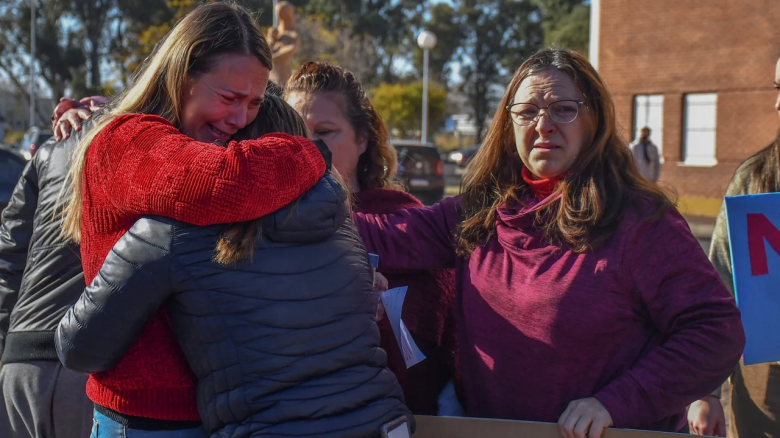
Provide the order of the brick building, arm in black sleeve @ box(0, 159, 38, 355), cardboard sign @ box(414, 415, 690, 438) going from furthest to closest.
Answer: the brick building
arm in black sleeve @ box(0, 159, 38, 355)
cardboard sign @ box(414, 415, 690, 438)

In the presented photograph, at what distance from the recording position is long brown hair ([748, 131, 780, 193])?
9.20 feet

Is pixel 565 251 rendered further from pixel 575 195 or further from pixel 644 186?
pixel 644 186

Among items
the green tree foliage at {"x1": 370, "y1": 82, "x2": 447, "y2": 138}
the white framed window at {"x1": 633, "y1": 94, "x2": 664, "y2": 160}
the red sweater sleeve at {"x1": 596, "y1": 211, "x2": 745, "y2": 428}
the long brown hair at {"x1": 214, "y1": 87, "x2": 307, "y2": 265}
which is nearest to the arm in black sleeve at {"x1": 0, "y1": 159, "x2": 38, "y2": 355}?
the long brown hair at {"x1": 214, "y1": 87, "x2": 307, "y2": 265}

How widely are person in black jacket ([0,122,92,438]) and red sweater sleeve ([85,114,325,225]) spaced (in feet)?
1.98

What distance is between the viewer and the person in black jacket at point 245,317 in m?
1.46

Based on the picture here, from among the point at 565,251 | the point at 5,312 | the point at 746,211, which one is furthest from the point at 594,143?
the point at 5,312

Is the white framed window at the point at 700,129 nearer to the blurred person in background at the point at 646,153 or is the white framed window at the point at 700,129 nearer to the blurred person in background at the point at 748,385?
the blurred person in background at the point at 646,153

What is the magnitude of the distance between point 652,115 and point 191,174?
20987 mm

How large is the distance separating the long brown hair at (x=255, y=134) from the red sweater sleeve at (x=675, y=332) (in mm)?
950

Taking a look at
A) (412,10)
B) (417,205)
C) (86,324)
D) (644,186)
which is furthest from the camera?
(412,10)

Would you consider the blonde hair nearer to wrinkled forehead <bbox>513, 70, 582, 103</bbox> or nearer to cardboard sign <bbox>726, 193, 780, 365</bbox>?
wrinkled forehead <bbox>513, 70, 582, 103</bbox>

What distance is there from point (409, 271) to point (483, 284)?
0.36 metres

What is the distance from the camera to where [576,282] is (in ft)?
6.80

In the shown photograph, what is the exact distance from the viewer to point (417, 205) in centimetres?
285
